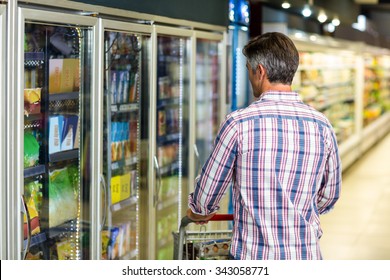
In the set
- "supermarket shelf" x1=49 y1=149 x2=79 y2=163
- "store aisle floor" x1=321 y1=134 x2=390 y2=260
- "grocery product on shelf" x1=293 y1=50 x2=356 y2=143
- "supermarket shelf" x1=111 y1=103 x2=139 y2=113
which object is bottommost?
"store aisle floor" x1=321 y1=134 x2=390 y2=260

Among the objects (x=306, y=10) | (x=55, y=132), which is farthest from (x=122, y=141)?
(x=306, y=10)

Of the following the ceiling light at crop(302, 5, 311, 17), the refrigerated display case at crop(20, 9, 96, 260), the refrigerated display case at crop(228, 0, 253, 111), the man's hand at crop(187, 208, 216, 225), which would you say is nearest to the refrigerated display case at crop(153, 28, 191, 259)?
the refrigerated display case at crop(228, 0, 253, 111)

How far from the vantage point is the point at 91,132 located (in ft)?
14.5

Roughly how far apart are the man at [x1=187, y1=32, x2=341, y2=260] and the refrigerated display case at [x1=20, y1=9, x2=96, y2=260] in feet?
4.04

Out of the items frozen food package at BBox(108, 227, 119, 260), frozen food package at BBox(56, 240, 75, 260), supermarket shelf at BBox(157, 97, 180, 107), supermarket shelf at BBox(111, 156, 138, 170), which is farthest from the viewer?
supermarket shelf at BBox(157, 97, 180, 107)

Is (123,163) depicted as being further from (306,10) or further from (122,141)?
(306,10)

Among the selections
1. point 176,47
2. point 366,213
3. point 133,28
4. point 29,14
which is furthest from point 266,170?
point 366,213

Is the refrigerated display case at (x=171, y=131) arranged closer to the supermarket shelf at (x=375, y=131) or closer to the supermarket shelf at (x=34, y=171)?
the supermarket shelf at (x=34, y=171)

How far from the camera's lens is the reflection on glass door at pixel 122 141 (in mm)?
4965

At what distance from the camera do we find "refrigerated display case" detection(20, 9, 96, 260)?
403cm

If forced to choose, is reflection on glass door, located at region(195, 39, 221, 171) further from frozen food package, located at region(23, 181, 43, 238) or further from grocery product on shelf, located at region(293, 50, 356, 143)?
grocery product on shelf, located at region(293, 50, 356, 143)

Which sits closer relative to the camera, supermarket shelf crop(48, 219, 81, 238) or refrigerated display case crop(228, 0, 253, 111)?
supermarket shelf crop(48, 219, 81, 238)

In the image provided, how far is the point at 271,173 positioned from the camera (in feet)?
10.0
